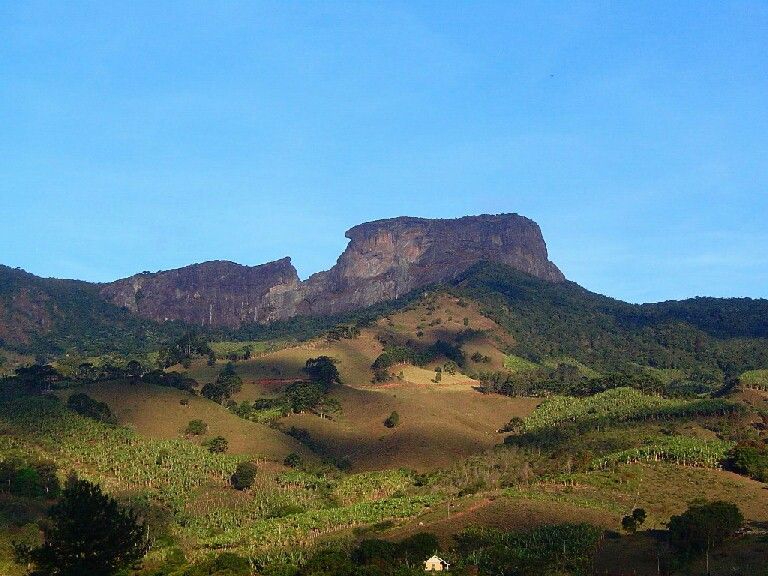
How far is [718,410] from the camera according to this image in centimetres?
12744

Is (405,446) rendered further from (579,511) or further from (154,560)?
(154,560)

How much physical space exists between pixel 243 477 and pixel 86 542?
41.0 m

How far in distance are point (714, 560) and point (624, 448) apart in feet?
141

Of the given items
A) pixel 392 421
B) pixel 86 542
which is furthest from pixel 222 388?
pixel 86 542

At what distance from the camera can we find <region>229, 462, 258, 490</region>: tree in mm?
105819

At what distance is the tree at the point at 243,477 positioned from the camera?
347 ft

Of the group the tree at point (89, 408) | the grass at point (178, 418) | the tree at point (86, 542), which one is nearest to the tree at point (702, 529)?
the tree at point (86, 542)

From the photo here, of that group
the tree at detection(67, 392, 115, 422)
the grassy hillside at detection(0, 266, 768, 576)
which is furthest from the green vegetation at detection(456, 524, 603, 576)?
the tree at detection(67, 392, 115, 422)

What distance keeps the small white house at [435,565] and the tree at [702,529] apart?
17966mm

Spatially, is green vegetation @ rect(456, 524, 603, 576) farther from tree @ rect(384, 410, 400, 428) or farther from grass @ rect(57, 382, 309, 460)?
tree @ rect(384, 410, 400, 428)

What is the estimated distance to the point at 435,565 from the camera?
67.5 metres

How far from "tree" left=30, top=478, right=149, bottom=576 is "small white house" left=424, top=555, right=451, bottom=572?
75.9 feet

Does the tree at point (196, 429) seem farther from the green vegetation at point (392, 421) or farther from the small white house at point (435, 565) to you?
the small white house at point (435, 565)

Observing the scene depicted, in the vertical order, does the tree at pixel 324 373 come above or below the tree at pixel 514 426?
above
